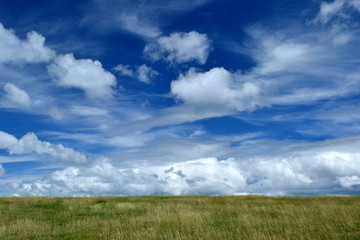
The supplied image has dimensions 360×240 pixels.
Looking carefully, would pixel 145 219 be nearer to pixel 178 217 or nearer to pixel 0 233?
pixel 178 217

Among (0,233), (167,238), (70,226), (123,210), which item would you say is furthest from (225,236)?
(123,210)

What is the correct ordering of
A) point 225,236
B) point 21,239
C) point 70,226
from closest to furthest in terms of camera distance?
point 225,236 < point 21,239 < point 70,226

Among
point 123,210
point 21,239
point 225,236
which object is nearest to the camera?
point 225,236

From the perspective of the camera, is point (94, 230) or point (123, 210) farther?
point (123, 210)

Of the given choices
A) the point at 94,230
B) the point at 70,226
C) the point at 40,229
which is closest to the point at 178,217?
the point at 94,230

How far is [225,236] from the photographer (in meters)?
14.4

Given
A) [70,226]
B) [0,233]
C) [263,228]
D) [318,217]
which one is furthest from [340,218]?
[0,233]

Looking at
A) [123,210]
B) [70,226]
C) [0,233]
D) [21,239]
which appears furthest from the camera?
[123,210]

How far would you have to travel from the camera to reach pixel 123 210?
86.7 ft

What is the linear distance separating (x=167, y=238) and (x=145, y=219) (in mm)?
5570

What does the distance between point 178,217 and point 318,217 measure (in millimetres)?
8352

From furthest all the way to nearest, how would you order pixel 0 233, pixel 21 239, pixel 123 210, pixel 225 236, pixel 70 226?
pixel 123 210
pixel 70 226
pixel 0 233
pixel 21 239
pixel 225 236

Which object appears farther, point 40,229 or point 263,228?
point 40,229

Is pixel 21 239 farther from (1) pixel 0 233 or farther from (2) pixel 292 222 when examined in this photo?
(2) pixel 292 222
